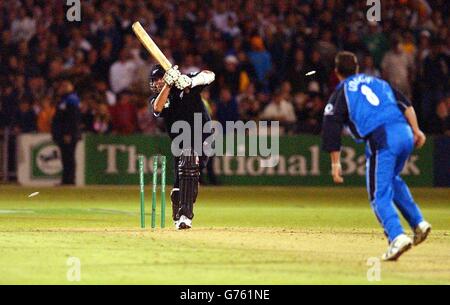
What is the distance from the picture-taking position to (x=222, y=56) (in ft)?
87.1

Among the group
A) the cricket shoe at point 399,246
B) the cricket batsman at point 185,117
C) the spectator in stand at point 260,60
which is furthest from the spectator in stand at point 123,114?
the cricket shoe at point 399,246

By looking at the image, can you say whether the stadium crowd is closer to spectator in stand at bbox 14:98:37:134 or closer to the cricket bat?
spectator in stand at bbox 14:98:37:134

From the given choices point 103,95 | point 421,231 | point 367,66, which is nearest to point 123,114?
point 103,95

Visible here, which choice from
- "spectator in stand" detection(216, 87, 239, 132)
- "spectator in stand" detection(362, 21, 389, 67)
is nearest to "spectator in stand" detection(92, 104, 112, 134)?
"spectator in stand" detection(216, 87, 239, 132)

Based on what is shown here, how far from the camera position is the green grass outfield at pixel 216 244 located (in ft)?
34.9

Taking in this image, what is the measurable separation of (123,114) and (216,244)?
13.2 meters

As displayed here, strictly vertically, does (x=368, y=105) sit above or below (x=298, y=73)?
above

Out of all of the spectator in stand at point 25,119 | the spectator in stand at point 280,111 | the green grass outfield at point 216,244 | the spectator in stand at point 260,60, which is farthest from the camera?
the spectator in stand at point 260,60

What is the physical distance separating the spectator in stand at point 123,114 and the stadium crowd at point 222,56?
0.08 feet

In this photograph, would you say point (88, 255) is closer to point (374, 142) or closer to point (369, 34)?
point (374, 142)

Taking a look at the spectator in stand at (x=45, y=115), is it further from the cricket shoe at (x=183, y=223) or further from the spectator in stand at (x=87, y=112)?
the cricket shoe at (x=183, y=223)

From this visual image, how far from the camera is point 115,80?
26.7 m

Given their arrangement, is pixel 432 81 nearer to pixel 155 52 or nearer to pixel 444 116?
pixel 444 116

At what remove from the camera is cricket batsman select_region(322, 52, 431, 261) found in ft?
38.2
